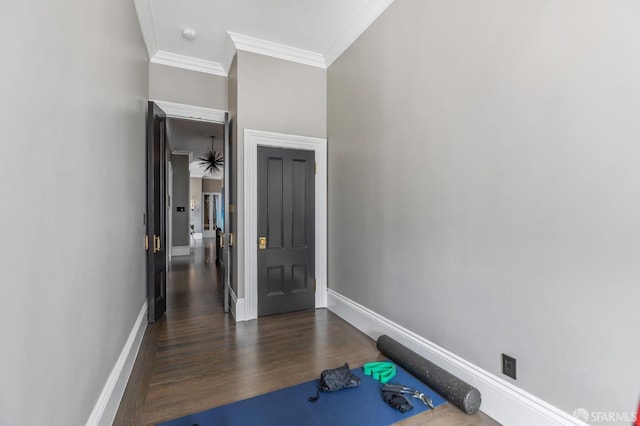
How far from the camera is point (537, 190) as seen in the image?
1.69 meters

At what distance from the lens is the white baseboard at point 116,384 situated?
1.62 metres

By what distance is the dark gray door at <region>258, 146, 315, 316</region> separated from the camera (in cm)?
373

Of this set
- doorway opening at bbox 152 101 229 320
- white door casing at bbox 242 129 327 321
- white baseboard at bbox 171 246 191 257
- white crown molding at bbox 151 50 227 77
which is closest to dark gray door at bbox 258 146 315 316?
white door casing at bbox 242 129 327 321

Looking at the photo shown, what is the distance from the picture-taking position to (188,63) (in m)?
3.96

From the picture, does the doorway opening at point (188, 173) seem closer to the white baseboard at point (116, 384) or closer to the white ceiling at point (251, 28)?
the white ceiling at point (251, 28)

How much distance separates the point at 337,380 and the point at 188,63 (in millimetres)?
4168

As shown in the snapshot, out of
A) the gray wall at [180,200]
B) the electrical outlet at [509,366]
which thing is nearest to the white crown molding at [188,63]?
the electrical outlet at [509,366]

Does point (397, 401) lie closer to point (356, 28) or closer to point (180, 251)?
point (356, 28)

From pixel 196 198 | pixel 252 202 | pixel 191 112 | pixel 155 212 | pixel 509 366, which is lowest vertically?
pixel 509 366

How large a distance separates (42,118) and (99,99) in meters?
0.80

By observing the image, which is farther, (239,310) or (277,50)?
(277,50)

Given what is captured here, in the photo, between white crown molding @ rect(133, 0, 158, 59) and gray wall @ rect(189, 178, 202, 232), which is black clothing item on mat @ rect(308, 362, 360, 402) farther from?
gray wall @ rect(189, 178, 202, 232)

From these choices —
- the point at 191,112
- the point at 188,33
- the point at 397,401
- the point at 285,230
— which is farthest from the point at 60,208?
the point at 191,112

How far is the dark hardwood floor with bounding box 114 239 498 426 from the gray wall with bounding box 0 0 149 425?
0.46 metres
